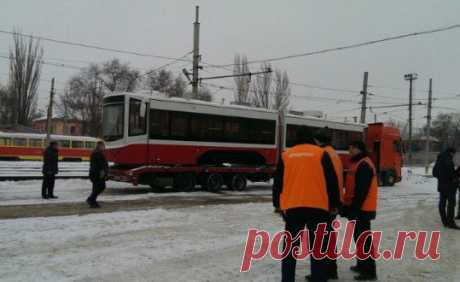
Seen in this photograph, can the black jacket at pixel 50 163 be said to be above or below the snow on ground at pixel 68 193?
above

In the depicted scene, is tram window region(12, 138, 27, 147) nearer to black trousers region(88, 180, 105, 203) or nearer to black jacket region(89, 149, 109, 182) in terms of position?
black jacket region(89, 149, 109, 182)

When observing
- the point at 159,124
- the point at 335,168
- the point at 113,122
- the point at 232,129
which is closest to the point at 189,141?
the point at 159,124

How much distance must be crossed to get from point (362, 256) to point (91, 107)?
61872mm

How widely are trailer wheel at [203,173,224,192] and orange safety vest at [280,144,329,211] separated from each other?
13.3 meters

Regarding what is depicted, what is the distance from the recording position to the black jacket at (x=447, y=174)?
37.3ft

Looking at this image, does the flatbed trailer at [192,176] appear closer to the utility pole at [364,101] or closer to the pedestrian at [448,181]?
the pedestrian at [448,181]

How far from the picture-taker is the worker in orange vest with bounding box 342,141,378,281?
21.3 feet

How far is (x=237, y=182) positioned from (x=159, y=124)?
4.56 m

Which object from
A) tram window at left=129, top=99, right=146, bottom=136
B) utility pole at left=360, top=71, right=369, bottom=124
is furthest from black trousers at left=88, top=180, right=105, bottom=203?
utility pole at left=360, top=71, right=369, bottom=124

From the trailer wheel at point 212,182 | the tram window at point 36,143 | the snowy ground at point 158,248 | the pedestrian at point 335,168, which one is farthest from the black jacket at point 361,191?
the tram window at point 36,143

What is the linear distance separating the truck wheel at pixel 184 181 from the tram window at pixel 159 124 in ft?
5.35

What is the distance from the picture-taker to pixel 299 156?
18.2ft

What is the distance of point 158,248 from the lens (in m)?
8.02

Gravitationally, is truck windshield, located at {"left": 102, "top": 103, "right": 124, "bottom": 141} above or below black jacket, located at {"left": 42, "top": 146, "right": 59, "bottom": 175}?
above
